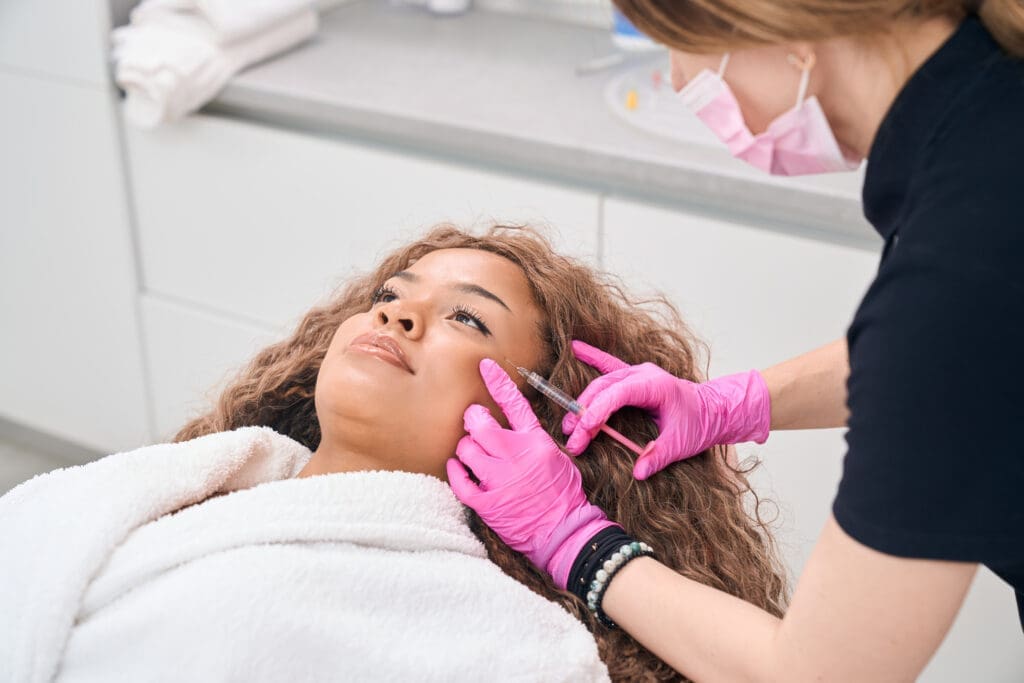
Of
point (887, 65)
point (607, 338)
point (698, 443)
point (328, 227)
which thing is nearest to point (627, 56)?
point (328, 227)

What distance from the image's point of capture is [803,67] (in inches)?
37.5

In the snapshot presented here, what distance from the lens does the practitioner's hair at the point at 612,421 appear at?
4.04 ft

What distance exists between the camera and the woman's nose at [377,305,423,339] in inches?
50.5

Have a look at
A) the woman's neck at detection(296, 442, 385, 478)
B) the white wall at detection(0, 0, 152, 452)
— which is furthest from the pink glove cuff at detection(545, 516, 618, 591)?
the white wall at detection(0, 0, 152, 452)

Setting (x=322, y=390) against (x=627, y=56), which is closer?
(x=322, y=390)

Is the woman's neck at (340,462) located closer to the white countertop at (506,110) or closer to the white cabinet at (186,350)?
the white countertop at (506,110)

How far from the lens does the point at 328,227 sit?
225cm

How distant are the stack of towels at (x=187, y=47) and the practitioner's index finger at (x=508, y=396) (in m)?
1.19

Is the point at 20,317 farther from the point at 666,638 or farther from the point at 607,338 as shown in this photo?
the point at 666,638

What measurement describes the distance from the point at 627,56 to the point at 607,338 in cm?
107

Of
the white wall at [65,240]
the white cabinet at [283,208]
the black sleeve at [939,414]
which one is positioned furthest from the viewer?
the white wall at [65,240]

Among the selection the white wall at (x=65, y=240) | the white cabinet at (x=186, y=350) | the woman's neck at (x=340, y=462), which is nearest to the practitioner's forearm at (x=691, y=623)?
the woman's neck at (x=340, y=462)

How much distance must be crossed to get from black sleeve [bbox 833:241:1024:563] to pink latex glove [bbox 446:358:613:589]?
1.16ft

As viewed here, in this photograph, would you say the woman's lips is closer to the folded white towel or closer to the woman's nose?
the woman's nose
